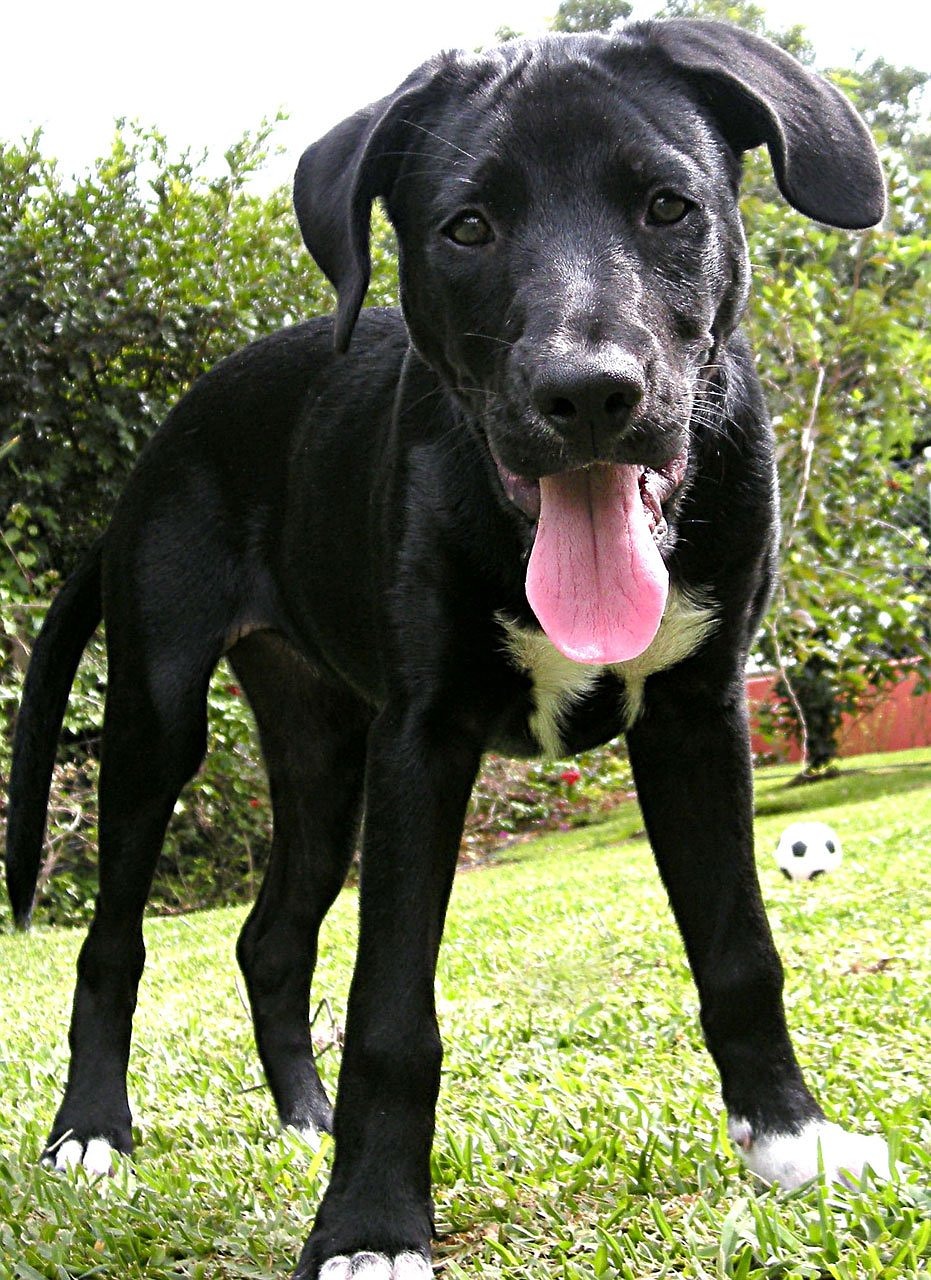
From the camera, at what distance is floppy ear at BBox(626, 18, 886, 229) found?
2398mm

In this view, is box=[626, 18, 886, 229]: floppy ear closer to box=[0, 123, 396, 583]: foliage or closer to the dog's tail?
the dog's tail

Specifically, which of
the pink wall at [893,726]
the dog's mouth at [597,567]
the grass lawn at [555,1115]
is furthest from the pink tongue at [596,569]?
the pink wall at [893,726]

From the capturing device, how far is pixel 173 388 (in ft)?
28.8

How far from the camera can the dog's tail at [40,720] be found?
3455mm

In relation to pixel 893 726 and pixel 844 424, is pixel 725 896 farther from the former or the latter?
pixel 893 726

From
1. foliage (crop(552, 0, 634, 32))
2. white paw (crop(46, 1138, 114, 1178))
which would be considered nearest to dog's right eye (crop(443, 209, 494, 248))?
white paw (crop(46, 1138, 114, 1178))

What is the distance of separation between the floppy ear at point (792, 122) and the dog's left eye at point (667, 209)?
9.3 inches

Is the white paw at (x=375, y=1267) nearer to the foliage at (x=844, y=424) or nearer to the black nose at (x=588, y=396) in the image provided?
the black nose at (x=588, y=396)

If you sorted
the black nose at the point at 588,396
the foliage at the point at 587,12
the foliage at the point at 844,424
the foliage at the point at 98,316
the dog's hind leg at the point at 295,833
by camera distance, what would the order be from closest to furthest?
1. the black nose at the point at 588,396
2. the dog's hind leg at the point at 295,833
3. the foliage at the point at 98,316
4. the foliage at the point at 844,424
5. the foliage at the point at 587,12

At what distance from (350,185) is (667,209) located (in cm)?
55

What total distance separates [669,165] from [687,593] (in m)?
0.67

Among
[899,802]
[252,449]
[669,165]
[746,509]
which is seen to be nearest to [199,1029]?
[252,449]

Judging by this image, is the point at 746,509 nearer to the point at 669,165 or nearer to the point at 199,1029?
the point at 669,165

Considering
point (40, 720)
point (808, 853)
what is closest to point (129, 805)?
point (40, 720)
